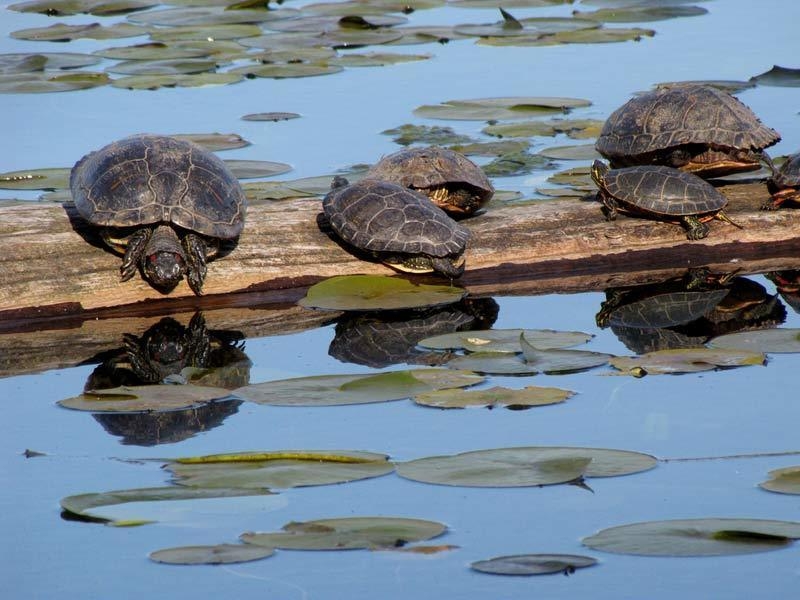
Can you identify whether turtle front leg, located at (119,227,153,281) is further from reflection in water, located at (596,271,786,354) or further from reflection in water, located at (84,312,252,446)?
reflection in water, located at (596,271,786,354)

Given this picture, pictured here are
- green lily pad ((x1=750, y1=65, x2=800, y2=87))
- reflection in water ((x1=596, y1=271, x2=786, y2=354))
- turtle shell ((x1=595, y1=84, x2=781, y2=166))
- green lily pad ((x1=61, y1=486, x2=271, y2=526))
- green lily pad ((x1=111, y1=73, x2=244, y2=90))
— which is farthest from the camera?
green lily pad ((x1=111, y1=73, x2=244, y2=90))

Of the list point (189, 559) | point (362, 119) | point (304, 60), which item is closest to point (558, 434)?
point (189, 559)

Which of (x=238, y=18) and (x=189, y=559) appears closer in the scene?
(x=189, y=559)

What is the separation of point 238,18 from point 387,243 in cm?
883

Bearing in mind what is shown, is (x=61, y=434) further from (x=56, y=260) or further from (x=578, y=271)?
(x=578, y=271)

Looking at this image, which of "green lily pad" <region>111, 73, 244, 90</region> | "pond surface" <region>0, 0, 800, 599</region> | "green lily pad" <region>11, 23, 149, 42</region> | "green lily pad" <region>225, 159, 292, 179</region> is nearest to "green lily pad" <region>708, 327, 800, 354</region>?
"pond surface" <region>0, 0, 800, 599</region>

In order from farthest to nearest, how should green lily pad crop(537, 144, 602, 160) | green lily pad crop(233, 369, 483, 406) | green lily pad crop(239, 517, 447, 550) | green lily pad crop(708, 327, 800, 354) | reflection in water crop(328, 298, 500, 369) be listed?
green lily pad crop(537, 144, 602, 160) → reflection in water crop(328, 298, 500, 369) → green lily pad crop(708, 327, 800, 354) → green lily pad crop(233, 369, 483, 406) → green lily pad crop(239, 517, 447, 550)

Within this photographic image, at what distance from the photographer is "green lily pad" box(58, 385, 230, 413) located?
18.0 ft

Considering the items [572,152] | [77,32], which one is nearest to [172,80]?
[77,32]

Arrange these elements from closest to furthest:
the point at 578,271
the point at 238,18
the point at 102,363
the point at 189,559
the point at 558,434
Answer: the point at 189,559
the point at 558,434
the point at 102,363
the point at 578,271
the point at 238,18

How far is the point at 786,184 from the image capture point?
777 cm

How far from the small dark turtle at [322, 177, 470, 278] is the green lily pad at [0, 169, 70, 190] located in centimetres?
230

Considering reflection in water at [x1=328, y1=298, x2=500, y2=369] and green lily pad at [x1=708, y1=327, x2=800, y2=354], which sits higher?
green lily pad at [x1=708, y1=327, x2=800, y2=354]

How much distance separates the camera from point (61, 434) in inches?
211
